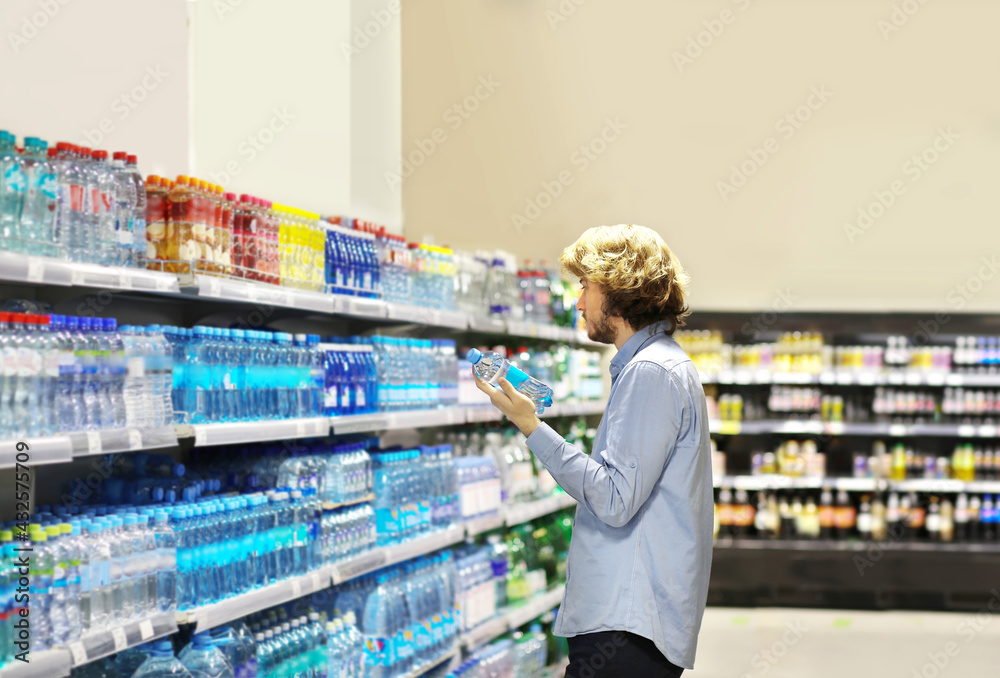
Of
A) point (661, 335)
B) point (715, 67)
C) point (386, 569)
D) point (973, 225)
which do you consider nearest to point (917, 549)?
point (973, 225)

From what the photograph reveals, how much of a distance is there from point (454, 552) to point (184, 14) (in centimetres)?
278

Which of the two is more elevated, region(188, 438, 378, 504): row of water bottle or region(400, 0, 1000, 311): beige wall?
region(400, 0, 1000, 311): beige wall

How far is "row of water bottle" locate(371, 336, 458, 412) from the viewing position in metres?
4.07

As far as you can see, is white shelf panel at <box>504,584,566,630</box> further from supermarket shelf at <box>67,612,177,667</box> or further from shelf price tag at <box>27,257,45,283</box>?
shelf price tag at <box>27,257,45,283</box>

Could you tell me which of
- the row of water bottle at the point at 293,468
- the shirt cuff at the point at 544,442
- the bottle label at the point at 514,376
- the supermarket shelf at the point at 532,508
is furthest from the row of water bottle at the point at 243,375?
the supermarket shelf at the point at 532,508

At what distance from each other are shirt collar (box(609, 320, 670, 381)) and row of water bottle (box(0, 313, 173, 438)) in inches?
50.8

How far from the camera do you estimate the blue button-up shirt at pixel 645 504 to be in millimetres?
2229

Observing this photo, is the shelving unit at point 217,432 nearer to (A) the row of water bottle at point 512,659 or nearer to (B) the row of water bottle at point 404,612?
(B) the row of water bottle at point 404,612

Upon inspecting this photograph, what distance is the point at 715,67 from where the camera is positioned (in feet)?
27.8

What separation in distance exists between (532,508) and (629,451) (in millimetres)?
3129

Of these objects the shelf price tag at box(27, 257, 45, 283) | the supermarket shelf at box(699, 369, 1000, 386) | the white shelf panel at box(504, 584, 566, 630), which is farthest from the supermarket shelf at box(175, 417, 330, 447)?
the supermarket shelf at box(699, 369, 1000, 386)

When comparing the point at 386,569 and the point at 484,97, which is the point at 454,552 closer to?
the point at 386,569

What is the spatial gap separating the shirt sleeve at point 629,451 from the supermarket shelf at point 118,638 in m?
1.16

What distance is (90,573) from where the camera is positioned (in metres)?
2.45
